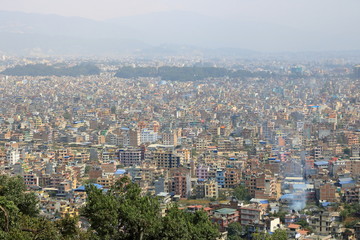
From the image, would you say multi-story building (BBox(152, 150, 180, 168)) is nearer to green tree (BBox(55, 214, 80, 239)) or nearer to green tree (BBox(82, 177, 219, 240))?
green tree (BBox(82, 177, 219, 240))

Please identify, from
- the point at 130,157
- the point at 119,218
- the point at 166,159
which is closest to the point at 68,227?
the point at 119,218

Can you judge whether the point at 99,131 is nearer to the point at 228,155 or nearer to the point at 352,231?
the point at 228,155

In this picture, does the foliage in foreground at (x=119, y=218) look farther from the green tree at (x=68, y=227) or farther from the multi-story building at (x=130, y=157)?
the multi-story building at (x=130, y=157)

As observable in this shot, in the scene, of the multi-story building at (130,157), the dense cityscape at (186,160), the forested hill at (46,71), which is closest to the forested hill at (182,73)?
the forested hill at (46,71)

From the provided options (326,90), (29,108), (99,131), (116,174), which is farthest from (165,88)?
Result: (116,174)

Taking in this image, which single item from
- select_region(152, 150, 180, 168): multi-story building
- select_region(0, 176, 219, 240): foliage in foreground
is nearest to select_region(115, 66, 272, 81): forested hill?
select_region(152, 150, 180, 168): multi-story building

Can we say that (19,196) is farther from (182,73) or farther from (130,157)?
(182,73)
